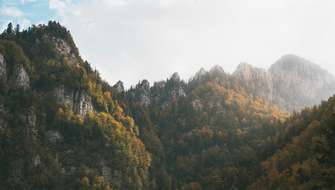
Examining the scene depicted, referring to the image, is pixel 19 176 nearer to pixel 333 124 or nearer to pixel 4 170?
pixel 4 170

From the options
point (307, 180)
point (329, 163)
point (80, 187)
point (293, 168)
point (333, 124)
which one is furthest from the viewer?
point (80, 187)

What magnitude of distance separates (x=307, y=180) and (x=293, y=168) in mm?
15470

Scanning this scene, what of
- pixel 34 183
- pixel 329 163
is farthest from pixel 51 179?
pixel 329 163

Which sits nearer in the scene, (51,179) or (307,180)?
(307,180)

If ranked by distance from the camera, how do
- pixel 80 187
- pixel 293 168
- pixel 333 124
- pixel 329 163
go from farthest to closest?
pixel 80 187, pixel 293 168, pixel 329 163, pixel 333 124

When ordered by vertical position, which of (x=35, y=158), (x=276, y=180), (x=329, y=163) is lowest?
(x=329, y=163)

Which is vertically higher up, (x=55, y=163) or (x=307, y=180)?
(x=55, y=163)

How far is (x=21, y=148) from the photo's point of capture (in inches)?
7721

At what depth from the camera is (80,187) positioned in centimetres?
19925

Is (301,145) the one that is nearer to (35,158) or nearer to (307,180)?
(307,180)

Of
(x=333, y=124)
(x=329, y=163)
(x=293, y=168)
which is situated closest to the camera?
(x=333, y=124)

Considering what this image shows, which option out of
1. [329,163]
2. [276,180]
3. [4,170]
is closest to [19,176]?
[4,170]

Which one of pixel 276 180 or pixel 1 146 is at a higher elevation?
pixel 1 146

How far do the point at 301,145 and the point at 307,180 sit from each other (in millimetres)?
31348
